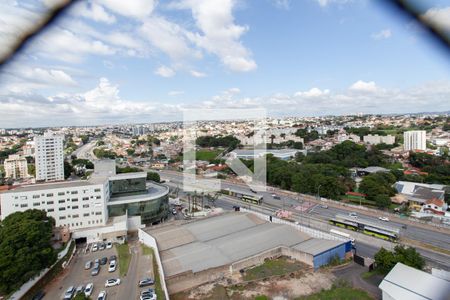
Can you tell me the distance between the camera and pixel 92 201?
10023mm

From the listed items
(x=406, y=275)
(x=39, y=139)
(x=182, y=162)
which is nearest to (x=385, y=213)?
(x=406, y=275)

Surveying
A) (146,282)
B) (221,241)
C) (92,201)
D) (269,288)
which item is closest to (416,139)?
(221,241)

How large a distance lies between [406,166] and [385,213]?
1142cm

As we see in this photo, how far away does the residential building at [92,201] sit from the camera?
941cm

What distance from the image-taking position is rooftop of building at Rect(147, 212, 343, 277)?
285 inches

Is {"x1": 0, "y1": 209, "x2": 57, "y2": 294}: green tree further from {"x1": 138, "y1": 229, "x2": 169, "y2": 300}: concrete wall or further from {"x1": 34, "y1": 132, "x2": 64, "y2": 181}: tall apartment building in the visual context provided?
{"x1": 34, "y1": 132, "x2": 64, "y2": 181}: tall apartment building

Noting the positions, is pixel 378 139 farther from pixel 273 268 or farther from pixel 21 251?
pixel 21 251

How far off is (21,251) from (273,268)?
5.90 m

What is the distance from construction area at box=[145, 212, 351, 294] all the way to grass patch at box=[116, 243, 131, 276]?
2.88 feet

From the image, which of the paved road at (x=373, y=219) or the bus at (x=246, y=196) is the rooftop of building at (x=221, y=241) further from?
the bus at (x=246, y=196)

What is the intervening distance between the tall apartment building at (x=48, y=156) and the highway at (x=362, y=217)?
29.3 ft

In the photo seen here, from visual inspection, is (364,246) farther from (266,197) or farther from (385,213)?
(266,197)

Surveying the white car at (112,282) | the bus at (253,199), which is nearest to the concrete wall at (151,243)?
the white car at (112,282)

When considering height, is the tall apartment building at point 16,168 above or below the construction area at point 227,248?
above
